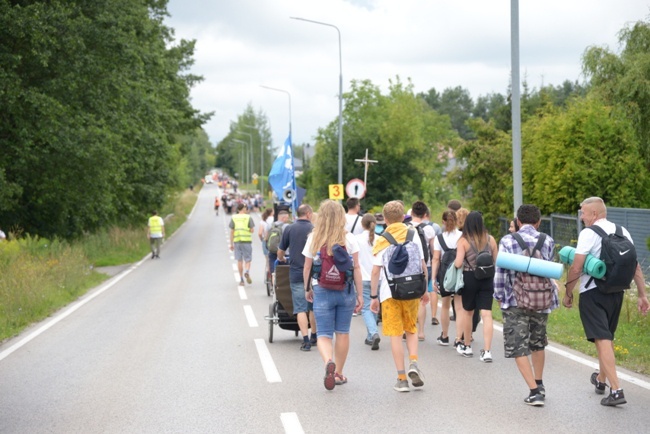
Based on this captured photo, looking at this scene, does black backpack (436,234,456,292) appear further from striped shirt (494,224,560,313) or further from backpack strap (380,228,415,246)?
striped shirt (494,224,560,313)

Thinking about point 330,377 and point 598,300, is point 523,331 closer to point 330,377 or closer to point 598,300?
point 598,300

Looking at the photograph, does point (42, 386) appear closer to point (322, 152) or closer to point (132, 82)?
point (132, 82)

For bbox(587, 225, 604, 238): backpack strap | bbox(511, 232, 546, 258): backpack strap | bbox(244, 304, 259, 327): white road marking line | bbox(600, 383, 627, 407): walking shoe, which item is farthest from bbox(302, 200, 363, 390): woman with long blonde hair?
bbox(244, 304, 259, 327): white road marking line

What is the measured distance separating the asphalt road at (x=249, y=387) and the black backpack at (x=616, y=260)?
1.03 m

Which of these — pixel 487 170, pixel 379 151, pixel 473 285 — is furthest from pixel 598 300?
pixel 379 151

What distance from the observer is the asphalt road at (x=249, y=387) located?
23.5ft

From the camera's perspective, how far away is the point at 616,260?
24.8ft

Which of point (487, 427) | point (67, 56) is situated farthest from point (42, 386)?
point (67, 56)

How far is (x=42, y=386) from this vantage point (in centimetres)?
901

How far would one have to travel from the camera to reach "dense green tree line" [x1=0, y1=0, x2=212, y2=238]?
24406 millimetres

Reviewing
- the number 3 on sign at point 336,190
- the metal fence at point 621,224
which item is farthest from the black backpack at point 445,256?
the number 3 on sign at point 336,190

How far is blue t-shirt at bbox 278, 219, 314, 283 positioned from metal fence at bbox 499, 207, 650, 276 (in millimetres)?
10086

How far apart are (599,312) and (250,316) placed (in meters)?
8.33

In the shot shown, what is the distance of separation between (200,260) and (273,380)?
23181 mm
